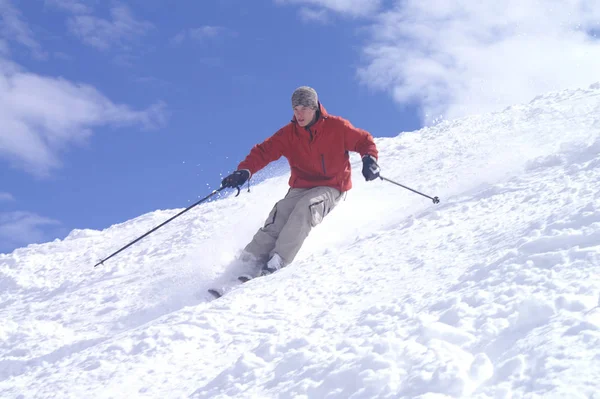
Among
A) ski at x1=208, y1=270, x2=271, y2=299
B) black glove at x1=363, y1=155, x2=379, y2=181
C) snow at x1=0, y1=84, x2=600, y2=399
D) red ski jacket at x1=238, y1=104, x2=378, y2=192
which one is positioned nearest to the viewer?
snow at x1=0, y1=84, x2=600, y2=399

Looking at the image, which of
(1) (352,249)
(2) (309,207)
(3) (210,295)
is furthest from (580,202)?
(3) (210,295)

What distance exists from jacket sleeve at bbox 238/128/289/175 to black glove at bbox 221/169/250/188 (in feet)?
0.76

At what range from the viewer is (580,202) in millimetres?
3617

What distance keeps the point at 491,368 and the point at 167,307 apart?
133 inches

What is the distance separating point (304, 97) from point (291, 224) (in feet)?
4.39

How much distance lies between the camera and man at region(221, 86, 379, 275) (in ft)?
17.3

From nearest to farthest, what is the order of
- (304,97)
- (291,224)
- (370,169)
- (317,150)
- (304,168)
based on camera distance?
(291,224)
(370,169)
(304,97)
(317,150)
(304,168)

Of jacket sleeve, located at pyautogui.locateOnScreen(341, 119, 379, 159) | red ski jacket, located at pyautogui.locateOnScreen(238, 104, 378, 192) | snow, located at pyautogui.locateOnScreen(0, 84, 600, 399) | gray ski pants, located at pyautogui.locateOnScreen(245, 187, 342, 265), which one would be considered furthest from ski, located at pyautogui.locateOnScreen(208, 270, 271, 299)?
jacket sleeve, located at pyautogui.locateOnScreen(341, 119, 379, 159)

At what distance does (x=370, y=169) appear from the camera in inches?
214

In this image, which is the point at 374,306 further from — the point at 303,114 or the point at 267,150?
the point at 267,150

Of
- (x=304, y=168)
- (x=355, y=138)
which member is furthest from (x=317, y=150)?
(x=355, y=138)

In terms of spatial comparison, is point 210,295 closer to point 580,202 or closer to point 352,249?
point 352,249

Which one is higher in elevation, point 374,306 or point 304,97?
point 304,97

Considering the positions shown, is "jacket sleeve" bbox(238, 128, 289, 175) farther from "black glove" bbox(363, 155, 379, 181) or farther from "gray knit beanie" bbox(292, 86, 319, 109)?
"black glove" bbox(363, 155, 379, 181)
